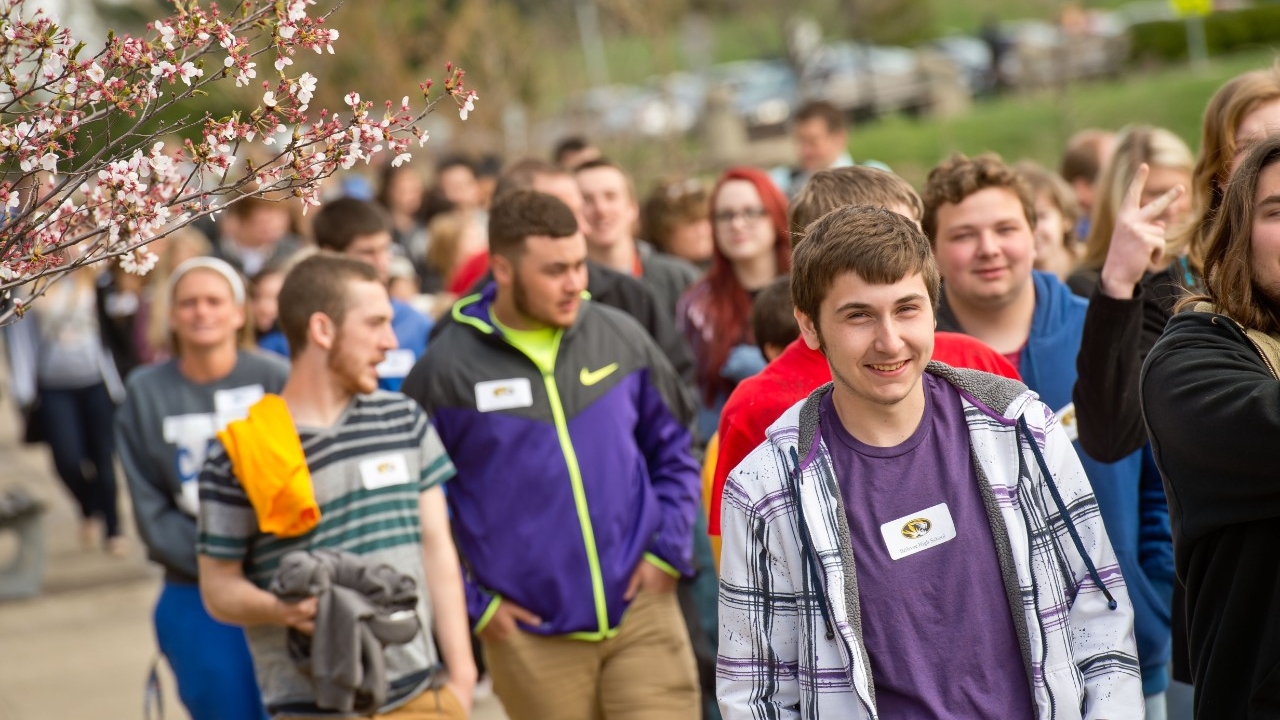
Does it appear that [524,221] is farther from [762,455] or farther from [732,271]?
[762,455]

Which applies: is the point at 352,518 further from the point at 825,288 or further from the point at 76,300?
the point at 76,300

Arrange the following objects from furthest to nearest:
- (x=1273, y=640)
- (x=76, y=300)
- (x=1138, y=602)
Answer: (x=76, y=300), (x=1138, y=602), (x=1273, y=640)

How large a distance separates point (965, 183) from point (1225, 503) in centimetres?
189

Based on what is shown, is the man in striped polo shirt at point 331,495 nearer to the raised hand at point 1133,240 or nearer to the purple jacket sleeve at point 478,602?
the purple jacket sleeve at point 478,602

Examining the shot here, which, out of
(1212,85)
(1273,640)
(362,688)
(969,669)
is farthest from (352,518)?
(1212,85)

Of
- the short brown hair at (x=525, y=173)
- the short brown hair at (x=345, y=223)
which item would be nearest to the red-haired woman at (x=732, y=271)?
the short brown hair at (x=525, y=173)

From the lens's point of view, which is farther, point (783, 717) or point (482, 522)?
point (482, 522)

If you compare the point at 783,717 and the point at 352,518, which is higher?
the point at 352,518

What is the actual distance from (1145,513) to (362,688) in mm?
2407

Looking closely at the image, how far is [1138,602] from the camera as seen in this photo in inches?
173

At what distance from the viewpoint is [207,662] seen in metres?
5.53

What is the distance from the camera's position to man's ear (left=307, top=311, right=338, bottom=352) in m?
4.76

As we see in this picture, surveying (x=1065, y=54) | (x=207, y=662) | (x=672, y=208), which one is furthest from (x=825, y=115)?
(x=1065, y=54)

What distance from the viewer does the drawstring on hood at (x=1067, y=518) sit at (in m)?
3.05
